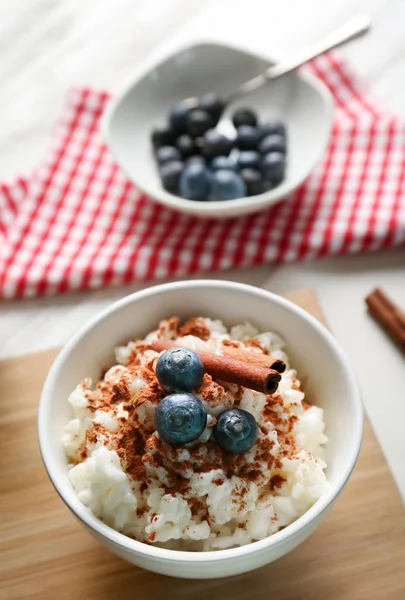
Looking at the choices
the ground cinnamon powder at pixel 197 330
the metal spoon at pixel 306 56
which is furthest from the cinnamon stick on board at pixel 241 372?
the metal spoon at pixel 306 56

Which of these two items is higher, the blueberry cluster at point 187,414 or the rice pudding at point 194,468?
the blueberry cluster at point 187,414

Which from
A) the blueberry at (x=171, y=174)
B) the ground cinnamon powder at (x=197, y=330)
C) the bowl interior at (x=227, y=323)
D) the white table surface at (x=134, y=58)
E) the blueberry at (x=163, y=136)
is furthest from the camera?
the blueberry at (x=163, y=136)

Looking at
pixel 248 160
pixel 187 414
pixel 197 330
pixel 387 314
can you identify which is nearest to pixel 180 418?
pixel 187 414

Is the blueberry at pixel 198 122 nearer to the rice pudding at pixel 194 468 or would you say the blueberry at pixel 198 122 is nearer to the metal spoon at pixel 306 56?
the metal spoon at pixel 306 56

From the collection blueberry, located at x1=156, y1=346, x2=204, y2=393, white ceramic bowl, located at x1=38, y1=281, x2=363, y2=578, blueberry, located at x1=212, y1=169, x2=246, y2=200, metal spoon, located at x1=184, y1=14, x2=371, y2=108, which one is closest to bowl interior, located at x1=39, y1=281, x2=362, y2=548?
white ceramic bowl, located at x1=38, y1=281, x2=363, y2=578

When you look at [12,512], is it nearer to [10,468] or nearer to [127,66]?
[10,468]

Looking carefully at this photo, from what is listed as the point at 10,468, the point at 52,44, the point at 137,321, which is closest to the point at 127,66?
the point at 52,44
